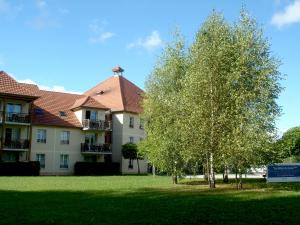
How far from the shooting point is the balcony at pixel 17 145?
47344 mm

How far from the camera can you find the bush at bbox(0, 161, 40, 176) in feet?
144

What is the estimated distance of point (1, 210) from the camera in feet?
43.7

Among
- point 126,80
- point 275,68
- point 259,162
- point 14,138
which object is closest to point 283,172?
point 259,162

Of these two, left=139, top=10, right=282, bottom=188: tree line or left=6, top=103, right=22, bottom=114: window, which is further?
left=6, top=103, right=22, bottom=114: window

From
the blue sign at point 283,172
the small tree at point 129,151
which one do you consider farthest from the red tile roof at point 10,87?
the blue sign at point 283,172

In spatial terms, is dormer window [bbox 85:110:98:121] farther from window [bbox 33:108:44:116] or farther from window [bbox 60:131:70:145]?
window [bbox 33:108:44:116]

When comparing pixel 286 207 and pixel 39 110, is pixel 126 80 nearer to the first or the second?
pixel 39 110

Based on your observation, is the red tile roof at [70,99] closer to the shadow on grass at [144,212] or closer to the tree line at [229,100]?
the tree line at [229,100]

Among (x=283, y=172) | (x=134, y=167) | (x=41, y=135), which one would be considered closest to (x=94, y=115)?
(x=41, y=135)

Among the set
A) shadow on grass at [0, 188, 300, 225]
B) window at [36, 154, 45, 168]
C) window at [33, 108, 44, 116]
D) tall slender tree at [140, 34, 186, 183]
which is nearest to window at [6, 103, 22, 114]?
window at [33, 108, 44, 116]

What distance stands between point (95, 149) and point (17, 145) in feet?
32.4

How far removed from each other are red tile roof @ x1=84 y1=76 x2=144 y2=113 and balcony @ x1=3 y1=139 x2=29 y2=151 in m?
13.4

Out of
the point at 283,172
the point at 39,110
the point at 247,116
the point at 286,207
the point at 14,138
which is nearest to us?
the point at 286,207

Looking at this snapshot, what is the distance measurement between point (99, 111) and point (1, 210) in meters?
42.7
